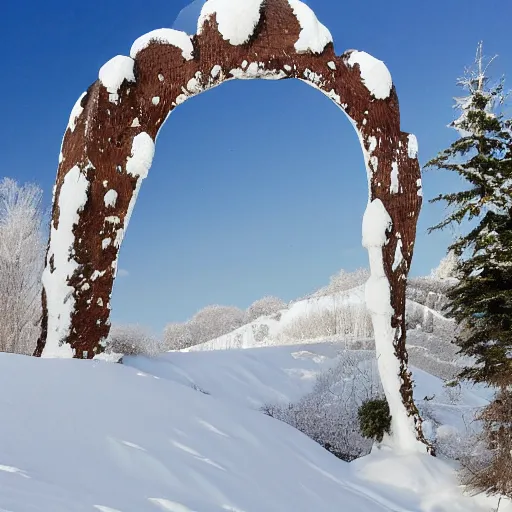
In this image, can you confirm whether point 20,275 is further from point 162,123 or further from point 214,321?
point 214,321

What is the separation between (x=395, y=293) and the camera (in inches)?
253

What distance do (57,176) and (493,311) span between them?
18.0 feet

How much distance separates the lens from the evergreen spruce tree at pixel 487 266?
5.74 metres

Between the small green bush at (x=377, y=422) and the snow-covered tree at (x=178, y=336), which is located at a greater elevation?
the snow-covered tree at (x=178, y=336)

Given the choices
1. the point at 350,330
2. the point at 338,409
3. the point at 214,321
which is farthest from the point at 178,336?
the point at 338,409

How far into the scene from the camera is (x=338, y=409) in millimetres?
9867

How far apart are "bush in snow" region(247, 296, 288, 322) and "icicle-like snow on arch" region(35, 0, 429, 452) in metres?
21.8

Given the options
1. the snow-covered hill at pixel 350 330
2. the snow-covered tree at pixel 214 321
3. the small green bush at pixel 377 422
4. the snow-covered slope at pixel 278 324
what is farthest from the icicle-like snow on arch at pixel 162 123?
the snow-covered tree at pixel 214 321

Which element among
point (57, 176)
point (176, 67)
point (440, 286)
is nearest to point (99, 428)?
point (57, 176)

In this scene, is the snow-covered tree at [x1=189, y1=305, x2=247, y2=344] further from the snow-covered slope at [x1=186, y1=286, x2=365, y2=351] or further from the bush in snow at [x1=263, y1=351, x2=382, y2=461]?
the bush in snow at [x1=263, y1=351, x2=382, y2=461]

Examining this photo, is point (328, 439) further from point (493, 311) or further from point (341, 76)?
point (341, 76)

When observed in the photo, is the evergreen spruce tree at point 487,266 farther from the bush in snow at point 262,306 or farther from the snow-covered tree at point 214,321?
the bush in snow at point 262,306

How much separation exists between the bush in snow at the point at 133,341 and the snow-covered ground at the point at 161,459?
754 centimetres

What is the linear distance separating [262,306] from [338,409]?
65.5 ft
